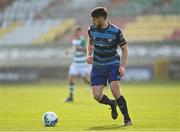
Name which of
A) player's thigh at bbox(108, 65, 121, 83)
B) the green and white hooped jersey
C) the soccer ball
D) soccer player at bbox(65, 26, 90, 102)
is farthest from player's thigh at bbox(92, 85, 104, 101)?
the green and white hooped jersey

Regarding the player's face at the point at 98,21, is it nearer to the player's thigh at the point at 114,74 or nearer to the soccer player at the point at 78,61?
the player's thigh at the point at 114,74

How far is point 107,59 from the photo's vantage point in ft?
39.4

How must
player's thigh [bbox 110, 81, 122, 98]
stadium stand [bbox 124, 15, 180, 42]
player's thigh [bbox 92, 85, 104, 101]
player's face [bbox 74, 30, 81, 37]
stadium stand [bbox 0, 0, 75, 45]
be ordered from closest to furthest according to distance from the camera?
player's thigh [bbox 110, 81, 122, 98] → player's thigh [bbox 92, 85, 104, 101] → player's face [bbox 74, 30, 81, 37] → stadium stand [bbox 124, 15, 180, 42] → stadium stand [bbox 0, 0, 75, 45]

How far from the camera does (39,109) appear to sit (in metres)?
16.5

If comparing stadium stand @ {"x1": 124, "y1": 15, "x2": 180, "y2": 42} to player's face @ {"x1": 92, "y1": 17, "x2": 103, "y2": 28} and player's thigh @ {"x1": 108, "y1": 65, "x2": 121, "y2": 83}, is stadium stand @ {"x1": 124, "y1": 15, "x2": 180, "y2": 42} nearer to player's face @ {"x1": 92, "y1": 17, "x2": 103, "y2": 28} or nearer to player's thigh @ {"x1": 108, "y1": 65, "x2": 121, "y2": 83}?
player's thigh @ {"x1": 108, "y1": 65, "x2": 121, "y2": 83}

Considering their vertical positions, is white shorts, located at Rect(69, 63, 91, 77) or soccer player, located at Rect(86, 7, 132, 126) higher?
soccer player, located at Rect(86, 7, 132, 126)

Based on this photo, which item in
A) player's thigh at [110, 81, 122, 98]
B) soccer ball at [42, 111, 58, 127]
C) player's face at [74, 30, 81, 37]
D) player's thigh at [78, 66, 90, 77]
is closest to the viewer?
soccer ball at [42, 111, 58, 127]

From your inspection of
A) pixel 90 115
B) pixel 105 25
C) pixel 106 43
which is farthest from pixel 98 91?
pixel 90 115

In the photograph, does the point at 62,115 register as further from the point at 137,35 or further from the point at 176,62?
the point at 137,35

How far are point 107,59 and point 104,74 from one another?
1.00 feet

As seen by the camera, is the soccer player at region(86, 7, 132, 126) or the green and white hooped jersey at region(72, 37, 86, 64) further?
the green and white hooped jersey at region(72, 37, 86, 64)

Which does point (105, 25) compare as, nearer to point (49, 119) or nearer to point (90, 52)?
point (90, 52)

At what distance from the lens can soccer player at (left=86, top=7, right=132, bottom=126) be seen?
1185 cm

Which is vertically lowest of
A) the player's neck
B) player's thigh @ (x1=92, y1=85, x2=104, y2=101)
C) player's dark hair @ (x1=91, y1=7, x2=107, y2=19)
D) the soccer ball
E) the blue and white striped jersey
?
the soccer ball
